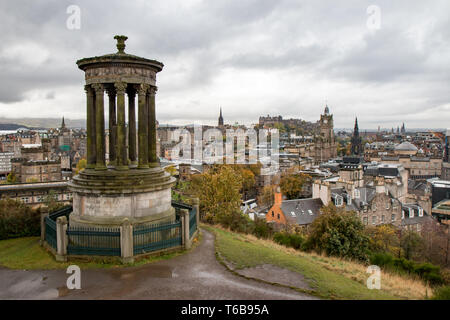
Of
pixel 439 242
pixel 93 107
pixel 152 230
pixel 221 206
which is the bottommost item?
pixel 439 242

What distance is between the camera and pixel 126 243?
12898mm

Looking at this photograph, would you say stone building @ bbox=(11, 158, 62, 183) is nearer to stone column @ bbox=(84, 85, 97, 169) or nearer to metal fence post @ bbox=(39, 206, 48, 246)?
metal fence post @ bbox=(39, 206, 48, 246)

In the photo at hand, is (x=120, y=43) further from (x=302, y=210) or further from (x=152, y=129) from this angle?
(x=302, y=210)

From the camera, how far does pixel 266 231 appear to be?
20.8 m

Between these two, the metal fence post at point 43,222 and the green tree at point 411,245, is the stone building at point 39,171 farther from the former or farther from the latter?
the green tree at point 411,245

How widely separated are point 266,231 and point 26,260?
42.3ft

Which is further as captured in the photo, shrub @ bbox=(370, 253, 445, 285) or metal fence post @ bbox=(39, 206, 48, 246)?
metal fence post @ bbox=(39, 206, 48, 246)

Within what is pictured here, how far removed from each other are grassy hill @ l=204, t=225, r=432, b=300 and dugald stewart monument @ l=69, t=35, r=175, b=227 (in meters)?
3.74

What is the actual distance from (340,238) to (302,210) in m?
24.4

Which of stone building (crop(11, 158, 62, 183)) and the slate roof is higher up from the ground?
stone building (crop(11, 158, 62, 183))

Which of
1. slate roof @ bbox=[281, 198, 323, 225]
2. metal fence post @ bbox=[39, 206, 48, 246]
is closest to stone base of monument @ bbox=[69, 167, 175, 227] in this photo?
metal fence post @ bbox=[39, 206, 48, 246]

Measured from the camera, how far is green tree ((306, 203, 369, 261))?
17.2 m
